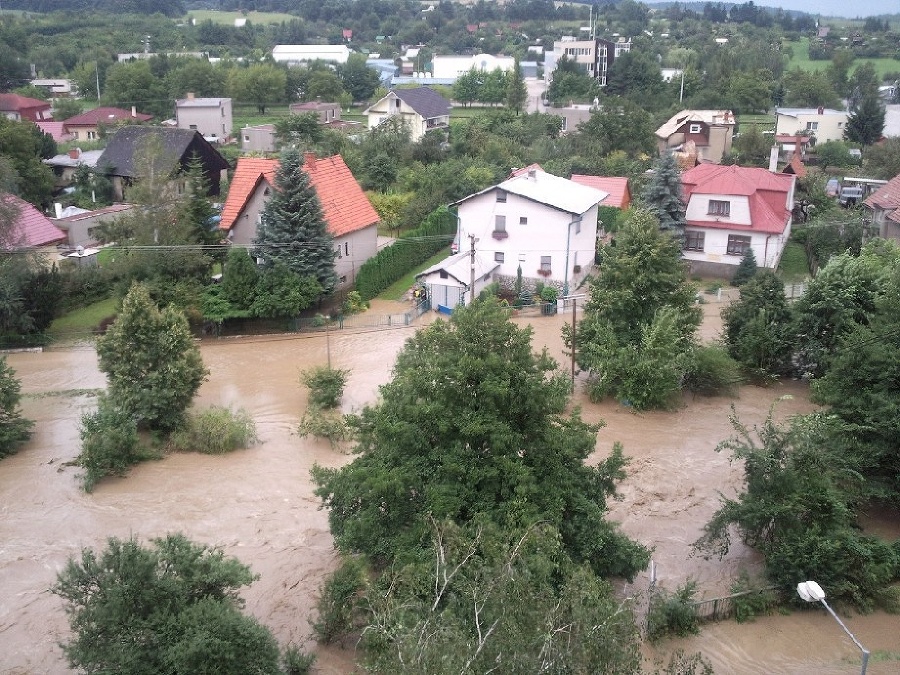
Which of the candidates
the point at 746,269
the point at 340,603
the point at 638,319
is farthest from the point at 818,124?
the point at 340,603

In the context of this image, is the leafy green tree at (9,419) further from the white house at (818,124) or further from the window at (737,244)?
the white house at (818,124)

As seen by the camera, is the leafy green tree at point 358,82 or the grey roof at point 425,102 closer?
the grey roof at point 425,102

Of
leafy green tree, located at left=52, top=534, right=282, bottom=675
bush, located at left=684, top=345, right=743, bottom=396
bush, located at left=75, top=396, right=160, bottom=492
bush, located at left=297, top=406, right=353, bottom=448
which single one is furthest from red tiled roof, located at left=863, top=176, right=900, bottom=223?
leafy green tree, located at left=52, top=534, right=282, bottom=675

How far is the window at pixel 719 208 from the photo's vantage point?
34.8 meters

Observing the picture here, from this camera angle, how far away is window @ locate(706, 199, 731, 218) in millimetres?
34812

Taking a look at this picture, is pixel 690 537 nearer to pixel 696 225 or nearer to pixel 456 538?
pixel 456 538

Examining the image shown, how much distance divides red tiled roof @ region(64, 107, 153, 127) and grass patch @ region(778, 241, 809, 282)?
5089 cm

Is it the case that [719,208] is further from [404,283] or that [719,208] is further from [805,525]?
[805,525]

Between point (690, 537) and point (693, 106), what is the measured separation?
62.8 m

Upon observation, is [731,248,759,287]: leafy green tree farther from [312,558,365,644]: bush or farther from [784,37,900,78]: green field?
[784,37,900,78]: green field

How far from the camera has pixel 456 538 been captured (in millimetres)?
11531

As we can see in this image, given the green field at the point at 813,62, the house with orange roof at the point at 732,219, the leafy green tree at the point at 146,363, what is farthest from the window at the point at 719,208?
the green field at the point at 813,62

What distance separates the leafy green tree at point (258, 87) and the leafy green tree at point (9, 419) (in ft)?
214

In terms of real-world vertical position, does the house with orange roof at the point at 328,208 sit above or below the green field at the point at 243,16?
below
